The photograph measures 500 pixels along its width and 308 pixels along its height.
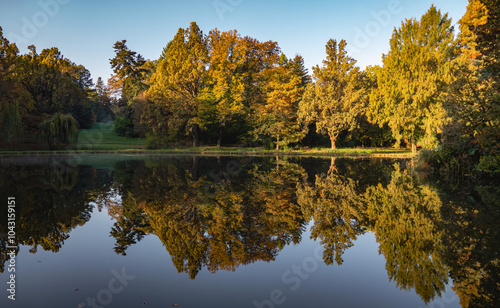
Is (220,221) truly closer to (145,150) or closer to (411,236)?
(411,236)

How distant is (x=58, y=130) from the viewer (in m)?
35.2

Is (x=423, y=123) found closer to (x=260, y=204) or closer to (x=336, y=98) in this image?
(x=336, y=98)

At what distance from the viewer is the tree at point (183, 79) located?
3878cm

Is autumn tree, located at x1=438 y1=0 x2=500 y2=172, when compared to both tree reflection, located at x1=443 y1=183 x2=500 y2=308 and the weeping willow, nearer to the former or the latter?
tree reflection, located at x1=443 y1=183 x2=500 y2=308

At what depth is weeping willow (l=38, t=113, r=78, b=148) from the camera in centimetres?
3488

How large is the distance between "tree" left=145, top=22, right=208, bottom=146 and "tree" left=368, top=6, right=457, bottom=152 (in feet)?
68.7

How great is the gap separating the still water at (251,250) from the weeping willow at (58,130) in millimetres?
28545

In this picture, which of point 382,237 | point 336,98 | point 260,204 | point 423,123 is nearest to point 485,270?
point 382,237

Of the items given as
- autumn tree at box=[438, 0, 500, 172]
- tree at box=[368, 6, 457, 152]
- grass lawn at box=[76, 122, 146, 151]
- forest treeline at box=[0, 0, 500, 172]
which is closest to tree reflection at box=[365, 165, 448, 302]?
autumn tree at box=[438, 0, 500, 172]

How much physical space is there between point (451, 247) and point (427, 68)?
105ft

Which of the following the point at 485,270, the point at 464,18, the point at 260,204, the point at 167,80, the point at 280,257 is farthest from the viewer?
the point at 167,80

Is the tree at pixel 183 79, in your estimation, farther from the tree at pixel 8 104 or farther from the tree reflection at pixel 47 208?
the tree reflection at pixel 47 208

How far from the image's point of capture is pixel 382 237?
5.96m

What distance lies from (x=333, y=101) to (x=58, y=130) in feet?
102
